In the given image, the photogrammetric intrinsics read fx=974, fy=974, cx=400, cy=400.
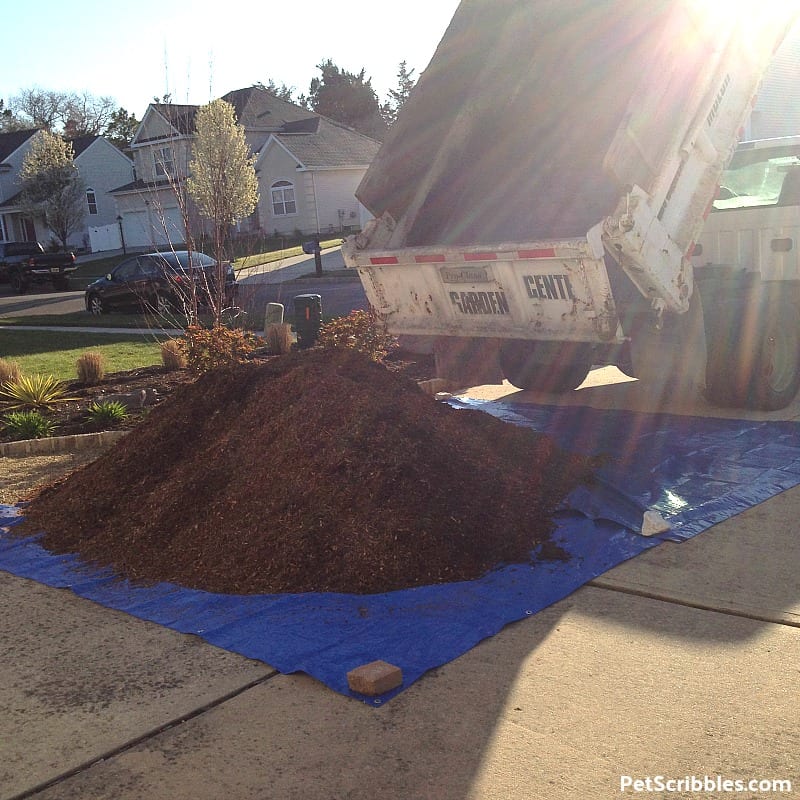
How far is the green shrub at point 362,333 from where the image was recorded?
770 centimetres

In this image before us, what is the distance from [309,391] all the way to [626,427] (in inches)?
105

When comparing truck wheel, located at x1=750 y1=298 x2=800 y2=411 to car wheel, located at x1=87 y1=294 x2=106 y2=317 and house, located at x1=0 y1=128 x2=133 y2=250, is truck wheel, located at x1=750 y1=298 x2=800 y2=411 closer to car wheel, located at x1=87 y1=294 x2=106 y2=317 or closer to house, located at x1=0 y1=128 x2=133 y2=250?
car wheel, located at x1=87 y1=294 x2=106 y2=317

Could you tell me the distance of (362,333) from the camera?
25.7 feet

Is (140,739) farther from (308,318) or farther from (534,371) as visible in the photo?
(308,318)

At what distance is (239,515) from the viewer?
543 cm

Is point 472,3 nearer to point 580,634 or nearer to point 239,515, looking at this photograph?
point 239,515

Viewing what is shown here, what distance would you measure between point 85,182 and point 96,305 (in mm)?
33744

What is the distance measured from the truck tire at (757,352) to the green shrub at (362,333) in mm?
2592

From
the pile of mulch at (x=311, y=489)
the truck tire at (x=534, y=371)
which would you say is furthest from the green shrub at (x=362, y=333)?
the truck tire at (x=534, y=371)

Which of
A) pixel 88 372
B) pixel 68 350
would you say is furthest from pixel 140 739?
pixel 68 350

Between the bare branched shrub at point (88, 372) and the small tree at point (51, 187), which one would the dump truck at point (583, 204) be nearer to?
the bare branched shrub at point (88, 372)

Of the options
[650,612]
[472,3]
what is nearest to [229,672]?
[650,612]

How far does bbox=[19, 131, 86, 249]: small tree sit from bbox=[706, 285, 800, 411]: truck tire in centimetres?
4426

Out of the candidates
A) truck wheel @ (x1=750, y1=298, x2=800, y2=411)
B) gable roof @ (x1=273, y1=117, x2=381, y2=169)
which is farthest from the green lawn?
gable roof @ (x1=273, y1=117, x2=381, y2=169)
